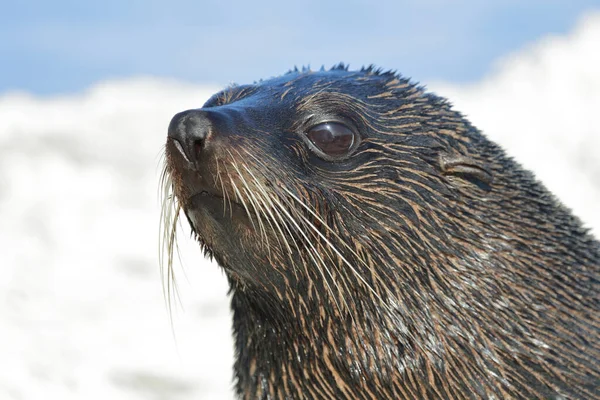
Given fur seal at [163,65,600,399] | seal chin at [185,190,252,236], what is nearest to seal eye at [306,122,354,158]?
fur seal at [163,65,600,399]

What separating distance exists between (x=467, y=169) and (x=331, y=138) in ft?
2.86

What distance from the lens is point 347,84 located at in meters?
5.30

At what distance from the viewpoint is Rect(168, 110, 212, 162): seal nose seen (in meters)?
4.43

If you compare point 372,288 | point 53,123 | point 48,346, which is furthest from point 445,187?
point 53,123

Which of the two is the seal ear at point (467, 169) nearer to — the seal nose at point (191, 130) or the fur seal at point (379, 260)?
the fur seal at point (379, 260)

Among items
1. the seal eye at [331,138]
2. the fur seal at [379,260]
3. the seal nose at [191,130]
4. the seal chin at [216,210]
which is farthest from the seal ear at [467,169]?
the seal nose at [191,130]

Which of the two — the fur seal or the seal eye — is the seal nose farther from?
the seal eye

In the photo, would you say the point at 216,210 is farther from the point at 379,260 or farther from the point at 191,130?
the point at 379,260

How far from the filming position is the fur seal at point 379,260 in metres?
4.70

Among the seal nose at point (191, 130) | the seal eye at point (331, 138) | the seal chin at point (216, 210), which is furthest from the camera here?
the seal eye at point (331, 138)

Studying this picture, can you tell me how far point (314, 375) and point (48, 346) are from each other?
6.69 m

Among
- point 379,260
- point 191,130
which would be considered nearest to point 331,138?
point 379,260

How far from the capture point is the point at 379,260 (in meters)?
4.86

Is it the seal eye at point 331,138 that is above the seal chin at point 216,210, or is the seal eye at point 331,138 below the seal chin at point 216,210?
above
